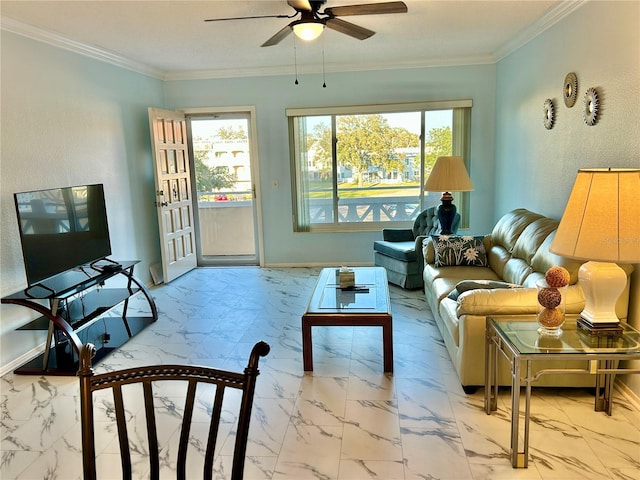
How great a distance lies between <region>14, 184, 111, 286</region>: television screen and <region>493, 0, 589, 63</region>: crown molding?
13.2 feet

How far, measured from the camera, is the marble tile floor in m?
2.18

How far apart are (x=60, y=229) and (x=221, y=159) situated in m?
2.99

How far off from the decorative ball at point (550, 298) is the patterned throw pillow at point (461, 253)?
1960mm

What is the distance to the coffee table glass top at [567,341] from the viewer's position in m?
→ 2.05

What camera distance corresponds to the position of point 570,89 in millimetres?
3516

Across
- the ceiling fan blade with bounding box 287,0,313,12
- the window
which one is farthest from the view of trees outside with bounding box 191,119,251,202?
the ceiling fan blade with bounding box 287,0,313,12

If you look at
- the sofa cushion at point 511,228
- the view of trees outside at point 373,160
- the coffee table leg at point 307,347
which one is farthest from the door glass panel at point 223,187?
the coffee table leg at point 307,347

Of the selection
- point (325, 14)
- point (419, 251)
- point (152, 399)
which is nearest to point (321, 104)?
point (419, 251)

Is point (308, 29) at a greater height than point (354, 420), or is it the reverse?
point (308, 29)

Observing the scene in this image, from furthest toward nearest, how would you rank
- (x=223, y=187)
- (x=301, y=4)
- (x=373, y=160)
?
1. (x=223, y=187)
2. (x=373, y=160)
3. (x=301, y=4)

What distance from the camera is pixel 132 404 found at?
9.27ft

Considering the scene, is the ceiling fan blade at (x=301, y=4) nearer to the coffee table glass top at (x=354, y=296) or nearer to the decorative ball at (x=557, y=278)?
the coffee table glass top at (x=354, y=296)

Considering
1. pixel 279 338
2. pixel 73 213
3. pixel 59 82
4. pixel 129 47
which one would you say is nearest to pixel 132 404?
pixel 279 338

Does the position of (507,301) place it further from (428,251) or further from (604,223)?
(428,251)
